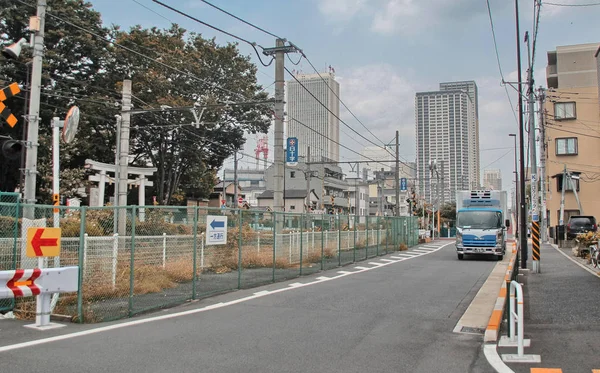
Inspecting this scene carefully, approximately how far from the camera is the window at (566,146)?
45500mm

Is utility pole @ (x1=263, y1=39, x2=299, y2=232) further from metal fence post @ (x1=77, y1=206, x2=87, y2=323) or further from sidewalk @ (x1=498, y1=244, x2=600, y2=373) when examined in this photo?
metal fence post @ (x1=77, y1=206, x2=87, y2=323)

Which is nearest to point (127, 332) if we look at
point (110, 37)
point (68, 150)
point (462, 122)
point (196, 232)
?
point (196, 232)

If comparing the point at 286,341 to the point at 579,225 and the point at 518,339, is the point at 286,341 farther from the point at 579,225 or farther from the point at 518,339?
the point at 579,225

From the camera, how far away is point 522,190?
19.2m

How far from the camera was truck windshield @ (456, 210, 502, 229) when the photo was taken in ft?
76.9

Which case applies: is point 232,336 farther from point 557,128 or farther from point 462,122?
point 462,122

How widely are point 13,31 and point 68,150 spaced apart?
796 centimetres

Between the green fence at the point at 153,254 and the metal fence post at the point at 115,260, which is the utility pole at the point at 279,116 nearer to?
the green fence at the point at 153,254

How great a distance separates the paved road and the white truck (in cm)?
1219

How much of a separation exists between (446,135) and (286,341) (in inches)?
2380

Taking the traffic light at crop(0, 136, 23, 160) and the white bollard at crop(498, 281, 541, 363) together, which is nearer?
the white bollard at crop(498, 281, 541, 363)

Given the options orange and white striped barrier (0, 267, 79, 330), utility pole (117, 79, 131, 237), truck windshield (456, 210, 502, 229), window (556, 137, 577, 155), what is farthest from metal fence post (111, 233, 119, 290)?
window (556, 137, 577, 155)

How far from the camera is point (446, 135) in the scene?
209 feet

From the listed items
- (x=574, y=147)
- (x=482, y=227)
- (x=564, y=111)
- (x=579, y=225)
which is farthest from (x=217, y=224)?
(x=574, y=147)
